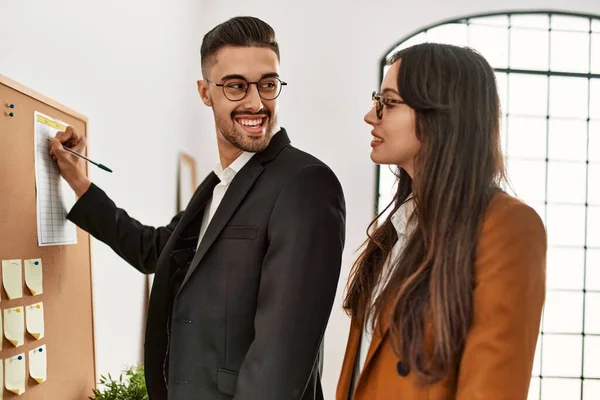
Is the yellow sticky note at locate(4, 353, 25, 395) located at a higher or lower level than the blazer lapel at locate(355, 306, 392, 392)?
lower

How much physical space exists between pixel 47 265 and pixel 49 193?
0.20m

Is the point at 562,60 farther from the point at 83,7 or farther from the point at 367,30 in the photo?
the point at 83,7

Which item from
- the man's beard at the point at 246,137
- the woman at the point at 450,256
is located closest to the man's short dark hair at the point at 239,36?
the man's beard at the point at 246,137

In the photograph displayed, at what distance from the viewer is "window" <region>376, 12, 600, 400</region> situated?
18.0 ft

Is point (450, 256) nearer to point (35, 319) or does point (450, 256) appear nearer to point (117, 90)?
point (35, 319)

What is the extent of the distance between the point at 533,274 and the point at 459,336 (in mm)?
193

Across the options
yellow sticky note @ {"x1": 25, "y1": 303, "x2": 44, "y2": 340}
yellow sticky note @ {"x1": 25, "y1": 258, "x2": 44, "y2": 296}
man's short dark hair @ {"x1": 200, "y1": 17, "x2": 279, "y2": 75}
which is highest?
man's short dark hair @ {"x1": 200, "y1": 17, "x2": 279, "y2": 75}

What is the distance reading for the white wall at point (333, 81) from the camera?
4969 mm

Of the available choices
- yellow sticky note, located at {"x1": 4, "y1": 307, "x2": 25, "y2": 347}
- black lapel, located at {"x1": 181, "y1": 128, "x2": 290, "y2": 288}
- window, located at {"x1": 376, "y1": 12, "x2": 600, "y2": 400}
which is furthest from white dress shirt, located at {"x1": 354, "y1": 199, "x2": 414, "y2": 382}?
window, located at {"x1": 376, "y1": 12, "x2": 600, "y2": 400}

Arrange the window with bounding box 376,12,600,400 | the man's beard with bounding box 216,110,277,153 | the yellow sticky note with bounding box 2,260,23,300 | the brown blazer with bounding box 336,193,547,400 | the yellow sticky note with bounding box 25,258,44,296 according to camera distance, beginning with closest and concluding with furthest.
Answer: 1. the brown blazer with bounding box 336,193,547,400
2. the yellow sticky note with bounding box 2,260,23,300
3. the yellow sticky note with bounding box 25,258,44,296
4. the man's beard with bounding box 216,110,277,153
5. the window with bounding box 376,12,600,400

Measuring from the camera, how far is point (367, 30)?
5.05m

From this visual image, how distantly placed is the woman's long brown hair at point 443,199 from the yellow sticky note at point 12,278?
85cm

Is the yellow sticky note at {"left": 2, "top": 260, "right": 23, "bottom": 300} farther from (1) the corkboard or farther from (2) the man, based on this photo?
(2) the man

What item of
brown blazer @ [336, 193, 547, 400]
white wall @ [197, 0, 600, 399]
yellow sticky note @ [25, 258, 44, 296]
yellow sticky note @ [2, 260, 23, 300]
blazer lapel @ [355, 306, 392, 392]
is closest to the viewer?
brown blazer @ [336, 193, 547, 400]
